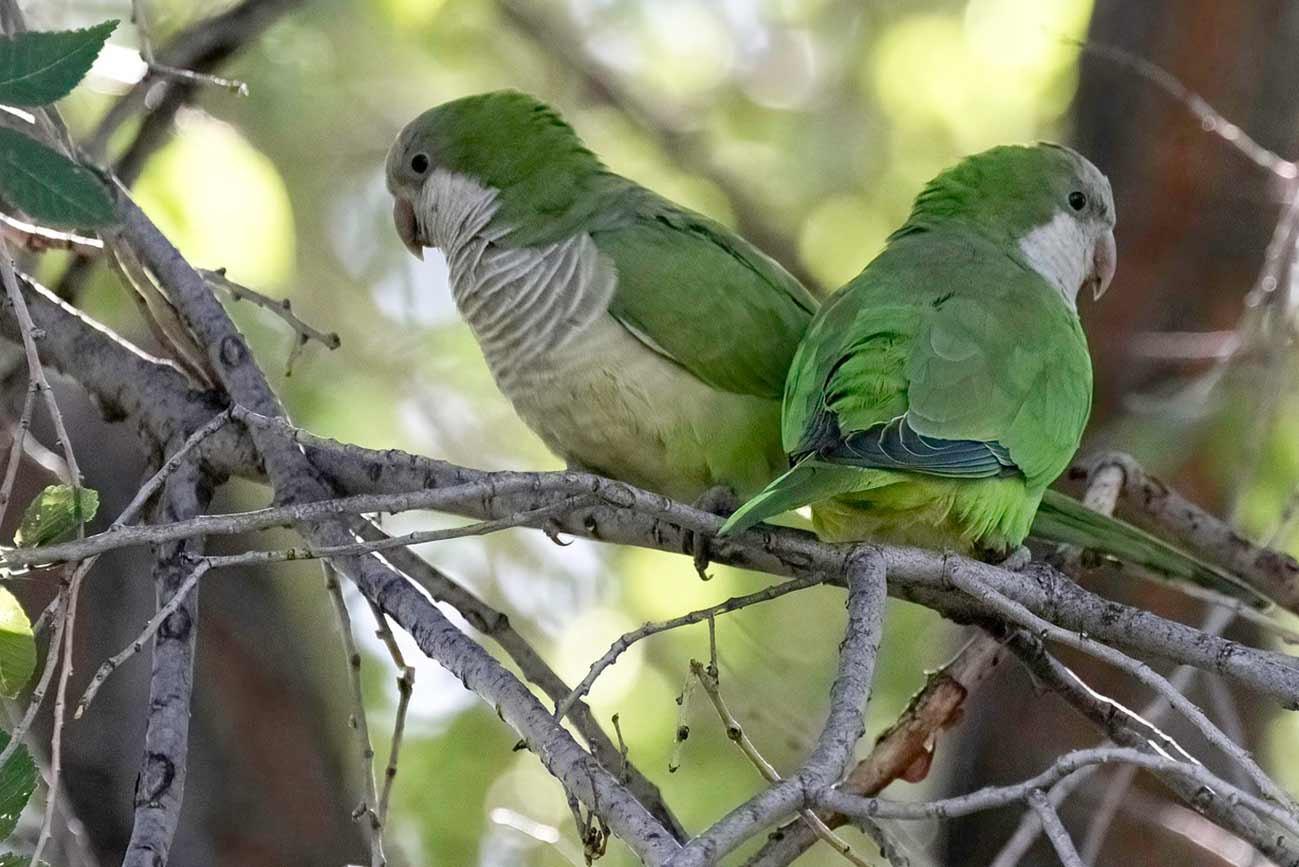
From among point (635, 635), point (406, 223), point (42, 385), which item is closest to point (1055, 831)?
point (635, 635)

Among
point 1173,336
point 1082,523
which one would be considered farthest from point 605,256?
point 1173,336

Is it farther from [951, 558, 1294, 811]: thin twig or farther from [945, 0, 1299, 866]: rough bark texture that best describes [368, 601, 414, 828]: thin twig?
[945, 0, 1299, 866]: rough bark texture

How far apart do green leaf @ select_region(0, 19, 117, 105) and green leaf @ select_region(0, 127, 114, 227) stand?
67 mm

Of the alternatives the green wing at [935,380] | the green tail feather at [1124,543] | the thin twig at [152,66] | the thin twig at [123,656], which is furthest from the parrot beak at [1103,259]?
the thin twig at [123,656]

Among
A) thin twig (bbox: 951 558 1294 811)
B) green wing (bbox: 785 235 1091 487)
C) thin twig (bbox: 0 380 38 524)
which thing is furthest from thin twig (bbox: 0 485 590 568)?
green wing (bbox: 785 235 1091 487)

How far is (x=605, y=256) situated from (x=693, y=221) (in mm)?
274

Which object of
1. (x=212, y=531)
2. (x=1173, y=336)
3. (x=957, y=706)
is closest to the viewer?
(x=212, y=531)

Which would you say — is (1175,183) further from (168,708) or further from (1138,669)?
(168,708)

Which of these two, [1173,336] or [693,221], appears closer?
[693,221]

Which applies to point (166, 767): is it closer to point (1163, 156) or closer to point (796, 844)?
point (796, 844)

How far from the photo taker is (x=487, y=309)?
3.35m

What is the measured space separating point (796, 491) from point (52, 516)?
1.16m

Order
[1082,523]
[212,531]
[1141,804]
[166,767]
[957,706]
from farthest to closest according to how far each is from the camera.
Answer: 1. [1141,804]
2. [1082,523]
3. [957,706]
4. [166,767]
5. [212,531]

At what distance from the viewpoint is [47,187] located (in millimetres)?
1930
